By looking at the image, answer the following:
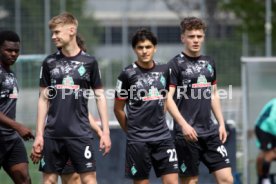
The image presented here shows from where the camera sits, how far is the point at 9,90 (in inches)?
401

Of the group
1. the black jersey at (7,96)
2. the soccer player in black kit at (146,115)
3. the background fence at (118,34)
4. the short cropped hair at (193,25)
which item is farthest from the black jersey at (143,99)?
the background fence at (118,34)

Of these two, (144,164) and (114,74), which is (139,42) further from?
(114,74)

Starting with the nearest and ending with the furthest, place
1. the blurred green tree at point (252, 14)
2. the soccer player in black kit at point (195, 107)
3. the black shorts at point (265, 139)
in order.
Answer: the soccer player in black kit at point (195, 107), the black shorts at point (265, 139), the blurred green tree at point (252, 14)

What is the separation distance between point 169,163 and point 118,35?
54.5 feet

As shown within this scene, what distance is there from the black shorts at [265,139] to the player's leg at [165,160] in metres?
2.55

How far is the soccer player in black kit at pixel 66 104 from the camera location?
9867 millimetres

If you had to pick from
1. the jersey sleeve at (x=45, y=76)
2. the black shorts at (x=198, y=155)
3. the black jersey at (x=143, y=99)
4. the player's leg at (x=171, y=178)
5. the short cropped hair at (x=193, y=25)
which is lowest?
the player's leg at (x=171, y=178)

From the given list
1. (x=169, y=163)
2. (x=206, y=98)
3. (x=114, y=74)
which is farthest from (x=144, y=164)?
(x=114, y=74)

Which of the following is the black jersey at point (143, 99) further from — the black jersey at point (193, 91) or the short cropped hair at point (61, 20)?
the short cropped hair at point (61, 20)

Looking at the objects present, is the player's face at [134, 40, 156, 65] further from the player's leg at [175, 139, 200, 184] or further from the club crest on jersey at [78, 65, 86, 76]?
the player's leg at [175, 139, 200, 184]

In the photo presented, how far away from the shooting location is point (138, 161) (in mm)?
10328

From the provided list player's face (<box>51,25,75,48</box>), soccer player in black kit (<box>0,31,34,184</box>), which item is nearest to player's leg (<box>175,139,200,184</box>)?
soccer player in black kit (<box>0,31,34,184</box>)

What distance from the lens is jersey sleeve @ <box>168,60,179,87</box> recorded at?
34.5 ft

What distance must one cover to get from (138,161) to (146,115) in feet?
1.64
